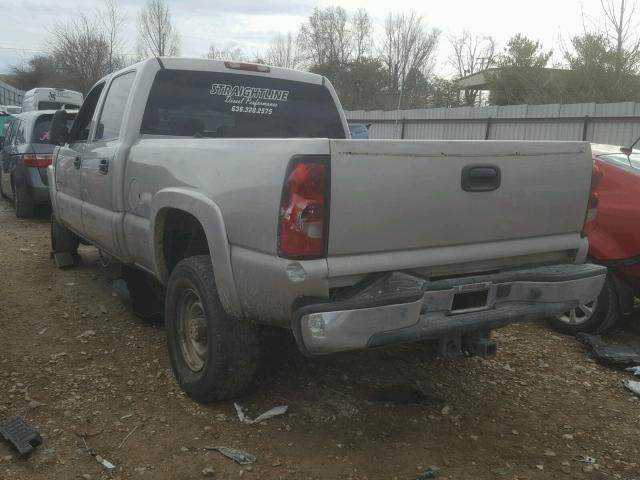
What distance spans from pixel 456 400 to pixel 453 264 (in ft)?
3.40

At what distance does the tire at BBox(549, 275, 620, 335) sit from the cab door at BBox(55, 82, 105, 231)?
13.5 feet

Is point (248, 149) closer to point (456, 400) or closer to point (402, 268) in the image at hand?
point (402, 268)

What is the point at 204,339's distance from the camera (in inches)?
135

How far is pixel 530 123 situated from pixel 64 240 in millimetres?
11056

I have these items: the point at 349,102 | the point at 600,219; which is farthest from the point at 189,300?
the point at 349,102

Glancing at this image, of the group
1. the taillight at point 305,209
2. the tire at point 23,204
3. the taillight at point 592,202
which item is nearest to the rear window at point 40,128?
the tire at point 23,204

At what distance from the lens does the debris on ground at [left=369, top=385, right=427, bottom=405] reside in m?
3.57

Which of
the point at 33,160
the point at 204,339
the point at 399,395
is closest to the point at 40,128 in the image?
the point at 33,160

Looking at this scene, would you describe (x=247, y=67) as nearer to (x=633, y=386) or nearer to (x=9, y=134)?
(x=633, y=386)

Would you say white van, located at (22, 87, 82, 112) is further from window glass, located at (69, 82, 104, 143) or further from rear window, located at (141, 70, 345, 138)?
rear window, located at (141, 70, 345, 138)

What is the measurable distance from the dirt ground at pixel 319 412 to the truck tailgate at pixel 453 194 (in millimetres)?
996

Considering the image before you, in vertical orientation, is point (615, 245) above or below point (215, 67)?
below

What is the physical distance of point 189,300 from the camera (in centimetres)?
354

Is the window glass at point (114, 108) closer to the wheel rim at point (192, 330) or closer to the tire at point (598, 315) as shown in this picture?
the wheel rim at point (192, 330)
